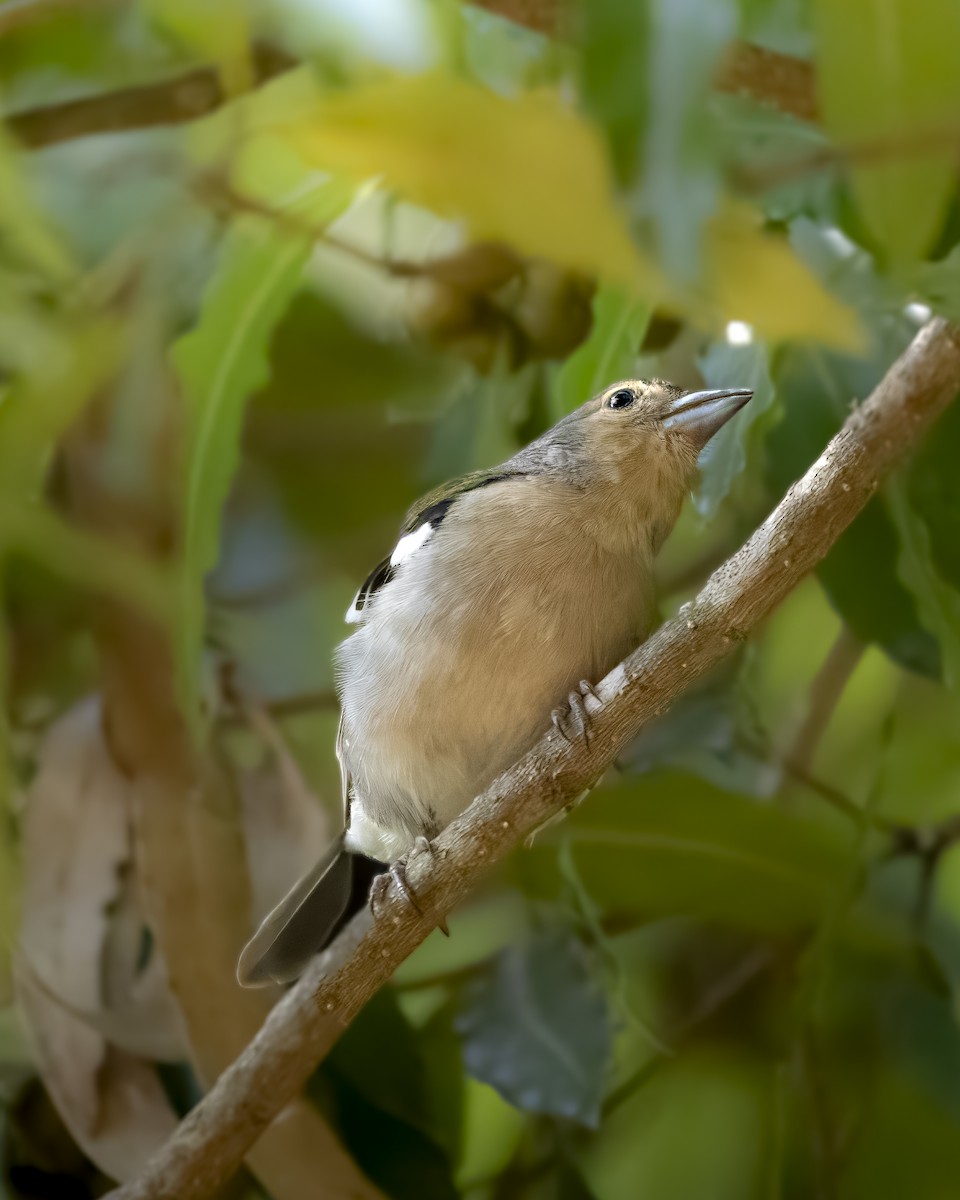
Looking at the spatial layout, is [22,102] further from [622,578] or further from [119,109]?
[622,578]

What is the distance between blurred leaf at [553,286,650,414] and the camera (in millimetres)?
1484

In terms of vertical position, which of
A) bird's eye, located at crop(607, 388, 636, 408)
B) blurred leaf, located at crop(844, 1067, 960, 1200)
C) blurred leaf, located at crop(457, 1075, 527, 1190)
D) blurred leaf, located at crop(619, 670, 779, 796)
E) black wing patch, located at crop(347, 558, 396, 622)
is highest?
bird's eye, located at crop(607, 388, 636, 408)

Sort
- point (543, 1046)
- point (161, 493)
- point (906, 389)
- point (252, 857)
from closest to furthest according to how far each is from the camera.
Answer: point (906, 389), point (543, 1046), point (252, 857), point (161, 493)

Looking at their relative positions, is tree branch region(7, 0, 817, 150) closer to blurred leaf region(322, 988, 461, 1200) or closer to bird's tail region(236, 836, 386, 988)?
bird's tail region(236, 836, 386, 988)

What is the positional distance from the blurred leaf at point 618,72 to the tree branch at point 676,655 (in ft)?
1.19

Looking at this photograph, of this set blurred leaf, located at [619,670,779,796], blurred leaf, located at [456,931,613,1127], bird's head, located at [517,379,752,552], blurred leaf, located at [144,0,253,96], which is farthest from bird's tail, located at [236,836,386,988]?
blurred leaf, located at [144,0,253,96]

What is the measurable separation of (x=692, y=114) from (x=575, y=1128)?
4.30 ft

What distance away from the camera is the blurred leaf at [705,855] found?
5.61ft

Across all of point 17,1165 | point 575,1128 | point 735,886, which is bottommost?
point 17,1165

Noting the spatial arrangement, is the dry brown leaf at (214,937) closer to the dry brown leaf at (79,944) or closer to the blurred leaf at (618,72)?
the dry brown leaf at (79,944)

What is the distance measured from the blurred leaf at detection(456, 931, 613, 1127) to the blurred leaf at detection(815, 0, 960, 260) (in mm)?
1048

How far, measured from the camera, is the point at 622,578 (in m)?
1.44

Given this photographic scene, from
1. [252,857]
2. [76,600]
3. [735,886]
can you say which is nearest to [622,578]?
[735,886]

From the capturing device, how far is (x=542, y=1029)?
5.44 ft
